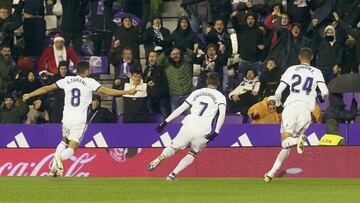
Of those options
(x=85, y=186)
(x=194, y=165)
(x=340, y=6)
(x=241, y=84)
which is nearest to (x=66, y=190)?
(x=85, y=186)

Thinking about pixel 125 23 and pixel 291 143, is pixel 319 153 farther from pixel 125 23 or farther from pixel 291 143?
pixel 125 23

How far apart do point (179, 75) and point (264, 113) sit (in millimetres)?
2420

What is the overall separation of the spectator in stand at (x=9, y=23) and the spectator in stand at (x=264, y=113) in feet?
22.6

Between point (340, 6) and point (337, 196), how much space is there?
11410mm

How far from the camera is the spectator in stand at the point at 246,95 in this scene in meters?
28.2

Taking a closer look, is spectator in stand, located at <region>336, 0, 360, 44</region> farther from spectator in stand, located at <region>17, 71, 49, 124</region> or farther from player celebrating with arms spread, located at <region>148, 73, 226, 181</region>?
spectator in stand, located at <region>17, 71, 49, 124</region>

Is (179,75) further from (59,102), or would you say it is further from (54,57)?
(54,57)

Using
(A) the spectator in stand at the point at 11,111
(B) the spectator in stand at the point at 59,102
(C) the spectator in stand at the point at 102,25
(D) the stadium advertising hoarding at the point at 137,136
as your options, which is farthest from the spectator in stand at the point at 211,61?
(A) the spectator in stand at the point at 11,111

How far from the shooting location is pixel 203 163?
26.4 m

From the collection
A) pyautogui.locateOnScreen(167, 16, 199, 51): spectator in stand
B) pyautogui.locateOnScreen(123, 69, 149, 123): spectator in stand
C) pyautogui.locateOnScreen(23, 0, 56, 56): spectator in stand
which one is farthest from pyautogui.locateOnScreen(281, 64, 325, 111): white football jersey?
pyautogui.locateOnScreen(23, 0, 56, 56): spectator in stand

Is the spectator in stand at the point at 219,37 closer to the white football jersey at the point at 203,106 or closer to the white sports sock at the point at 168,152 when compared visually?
the white football jersey at the point at 203,106

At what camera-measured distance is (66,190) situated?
20.3 meters

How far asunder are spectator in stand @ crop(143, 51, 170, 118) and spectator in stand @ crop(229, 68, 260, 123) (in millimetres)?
1513

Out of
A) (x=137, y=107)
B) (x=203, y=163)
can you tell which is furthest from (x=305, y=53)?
(x=137, y=107)
